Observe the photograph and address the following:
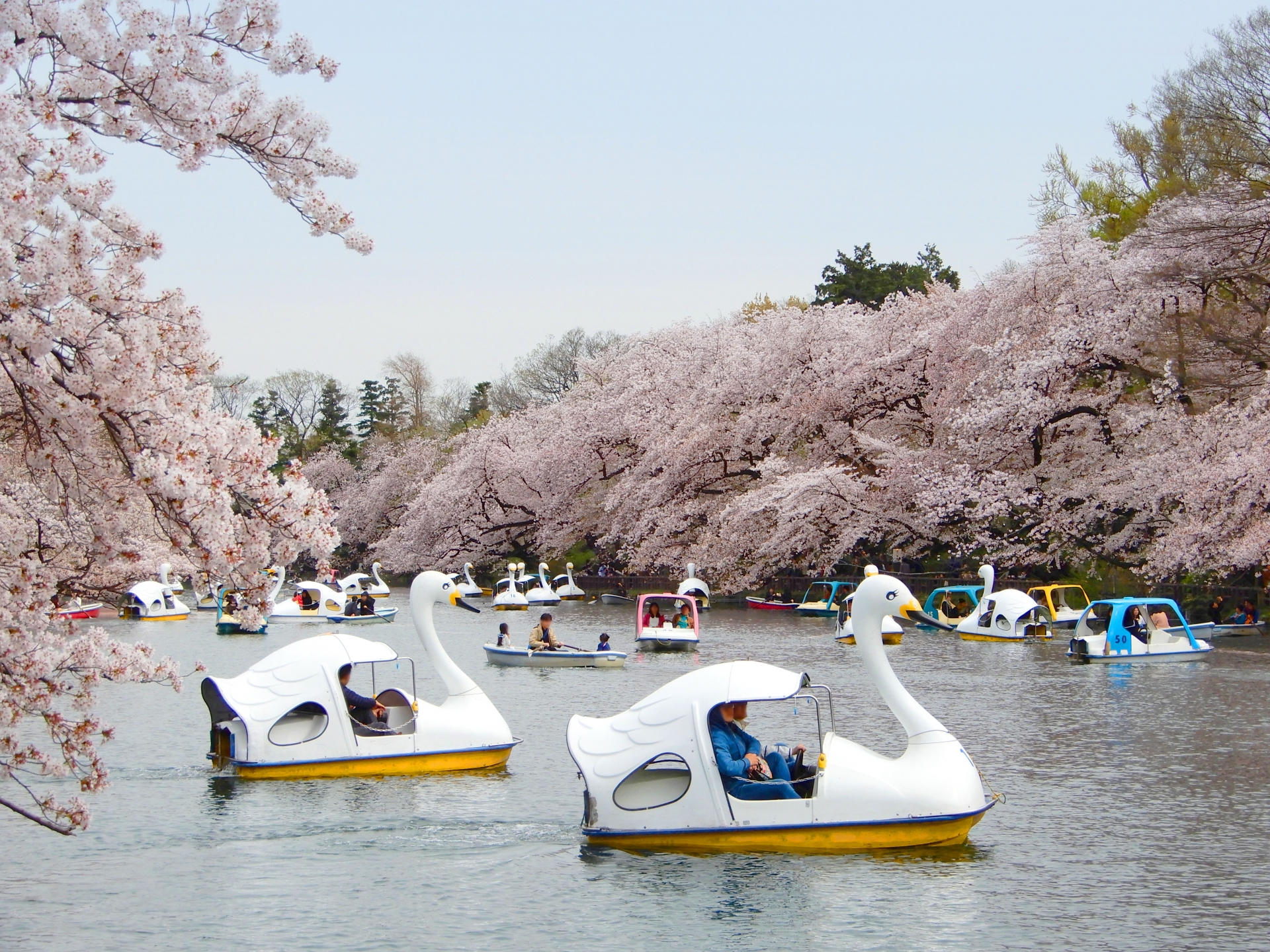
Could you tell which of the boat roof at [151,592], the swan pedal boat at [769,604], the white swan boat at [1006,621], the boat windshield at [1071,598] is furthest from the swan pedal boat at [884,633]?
the boat roof at [151,592]

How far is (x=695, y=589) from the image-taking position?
53.1 meters

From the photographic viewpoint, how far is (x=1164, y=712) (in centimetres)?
2431

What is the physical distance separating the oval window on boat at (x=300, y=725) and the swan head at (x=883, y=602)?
7.68 m

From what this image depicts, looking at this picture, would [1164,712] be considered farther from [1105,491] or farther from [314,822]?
[1105,491]

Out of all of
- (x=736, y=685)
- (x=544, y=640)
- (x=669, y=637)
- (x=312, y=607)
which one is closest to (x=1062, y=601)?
(x=669, y=637)

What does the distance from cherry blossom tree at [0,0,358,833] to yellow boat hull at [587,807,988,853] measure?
612cm

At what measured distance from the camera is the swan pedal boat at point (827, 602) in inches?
2016

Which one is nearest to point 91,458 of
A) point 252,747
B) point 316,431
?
point 252,747

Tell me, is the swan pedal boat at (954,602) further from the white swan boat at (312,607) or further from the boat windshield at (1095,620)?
the white swan boat at (312,607)

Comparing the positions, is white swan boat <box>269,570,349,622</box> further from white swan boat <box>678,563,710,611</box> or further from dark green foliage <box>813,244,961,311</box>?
dark green foliage <box>813,244,961,311</box>

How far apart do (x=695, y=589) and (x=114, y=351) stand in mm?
45419

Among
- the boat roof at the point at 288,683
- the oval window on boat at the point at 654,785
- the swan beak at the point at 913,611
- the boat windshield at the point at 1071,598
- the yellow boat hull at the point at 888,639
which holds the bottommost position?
the oval window on boat at the point at 654,785

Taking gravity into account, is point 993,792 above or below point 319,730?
below

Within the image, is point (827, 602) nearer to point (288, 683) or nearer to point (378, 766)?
point (378, 766)
